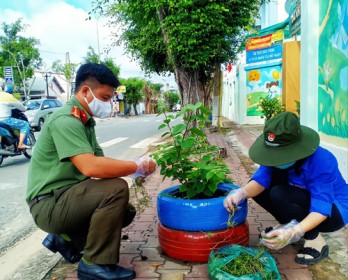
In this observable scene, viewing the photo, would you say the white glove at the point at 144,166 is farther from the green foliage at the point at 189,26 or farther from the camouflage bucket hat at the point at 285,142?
the green foliage at the point at 189,26

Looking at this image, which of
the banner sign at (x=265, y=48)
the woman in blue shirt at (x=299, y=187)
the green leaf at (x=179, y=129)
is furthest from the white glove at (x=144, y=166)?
the banner sign at (x=265, y=48)

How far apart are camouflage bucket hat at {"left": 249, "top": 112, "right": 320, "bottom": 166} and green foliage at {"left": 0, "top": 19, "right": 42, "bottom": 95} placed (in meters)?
32.6

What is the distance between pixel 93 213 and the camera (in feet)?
7.12

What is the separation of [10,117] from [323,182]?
6686 mm

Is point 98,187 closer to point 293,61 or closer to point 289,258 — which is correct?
point 289,258

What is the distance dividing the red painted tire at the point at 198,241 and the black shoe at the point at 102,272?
343 mm

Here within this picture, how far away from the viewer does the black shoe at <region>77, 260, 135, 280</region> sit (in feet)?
7.28

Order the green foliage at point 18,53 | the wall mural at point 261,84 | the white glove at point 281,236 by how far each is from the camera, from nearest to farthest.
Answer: the white glove at point 281,236 < the wall mural at point 261,84 < the green foliage at point 18,53

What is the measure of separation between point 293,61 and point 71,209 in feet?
27.7

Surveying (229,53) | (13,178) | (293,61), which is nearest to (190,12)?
(293,61)

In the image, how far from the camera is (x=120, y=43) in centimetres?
1420

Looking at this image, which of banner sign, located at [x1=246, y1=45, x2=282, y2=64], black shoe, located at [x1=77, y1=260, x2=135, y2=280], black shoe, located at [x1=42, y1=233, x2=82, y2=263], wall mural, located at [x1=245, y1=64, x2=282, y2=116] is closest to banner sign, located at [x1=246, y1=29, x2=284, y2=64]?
banner sign, located at [x1=246, y1=45, x2=282, y2=64]

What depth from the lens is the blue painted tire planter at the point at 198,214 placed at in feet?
7.55

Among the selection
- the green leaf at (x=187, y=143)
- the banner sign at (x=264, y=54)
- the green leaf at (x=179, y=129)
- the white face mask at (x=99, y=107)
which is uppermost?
the banner sign at (x=264, y=54)
